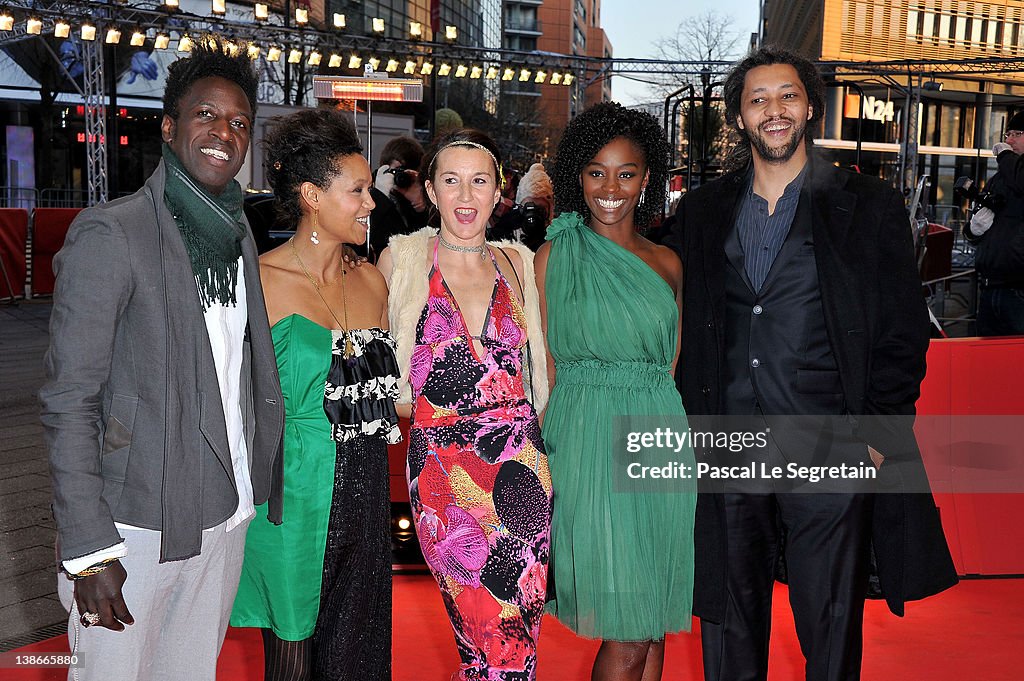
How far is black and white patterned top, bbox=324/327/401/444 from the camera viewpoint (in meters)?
2.70

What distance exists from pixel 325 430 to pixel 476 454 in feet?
1.41

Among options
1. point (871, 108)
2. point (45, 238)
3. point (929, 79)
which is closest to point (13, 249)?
point (45, 238)

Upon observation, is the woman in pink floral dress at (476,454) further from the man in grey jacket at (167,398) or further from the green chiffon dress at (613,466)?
the man in grey jacket at (167,398)

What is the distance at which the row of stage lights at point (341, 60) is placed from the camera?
15547 mm

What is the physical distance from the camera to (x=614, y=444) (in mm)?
2969

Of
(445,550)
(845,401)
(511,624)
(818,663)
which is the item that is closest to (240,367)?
(445,550)

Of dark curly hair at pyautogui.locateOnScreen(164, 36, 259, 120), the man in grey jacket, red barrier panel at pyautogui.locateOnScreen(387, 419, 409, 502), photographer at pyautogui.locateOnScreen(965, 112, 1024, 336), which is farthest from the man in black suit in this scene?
photographer at pyautogui.locateOnScreen(965, 112, 1024, 336)

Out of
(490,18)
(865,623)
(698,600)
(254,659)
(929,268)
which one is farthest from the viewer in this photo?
(490,18)

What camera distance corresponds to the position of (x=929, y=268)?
1327 cm

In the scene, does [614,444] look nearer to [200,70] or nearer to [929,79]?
[200,70]

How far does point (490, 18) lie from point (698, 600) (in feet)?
362

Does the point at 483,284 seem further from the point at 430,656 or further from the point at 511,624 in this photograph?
the point at 430,656

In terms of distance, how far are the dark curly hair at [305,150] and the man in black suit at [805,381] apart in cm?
112

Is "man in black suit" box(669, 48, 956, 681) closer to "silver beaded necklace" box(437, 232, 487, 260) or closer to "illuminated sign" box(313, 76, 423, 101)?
"silver beaded necklace" box(437, 232, 487, 260)
